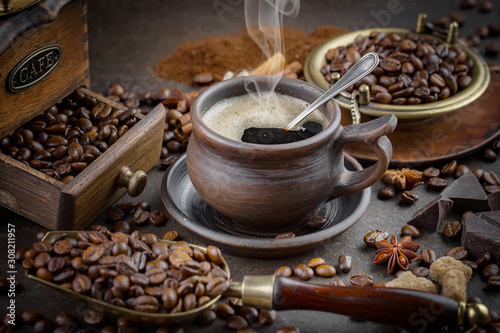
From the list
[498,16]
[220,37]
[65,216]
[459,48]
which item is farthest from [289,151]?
[498,16]

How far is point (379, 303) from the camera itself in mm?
1302

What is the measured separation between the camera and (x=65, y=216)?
1624mm

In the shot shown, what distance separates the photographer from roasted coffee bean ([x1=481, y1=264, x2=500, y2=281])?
5.18 feet

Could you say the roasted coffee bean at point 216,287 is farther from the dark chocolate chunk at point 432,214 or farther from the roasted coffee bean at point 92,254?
the dark chocolate chunk at point 432,214

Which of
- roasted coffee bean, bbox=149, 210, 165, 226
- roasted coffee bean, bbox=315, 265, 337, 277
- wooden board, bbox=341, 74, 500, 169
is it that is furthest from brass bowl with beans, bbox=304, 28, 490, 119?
roasted coffee bean, bbox=149, 210, 165, 226

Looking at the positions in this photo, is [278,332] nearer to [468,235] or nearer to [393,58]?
[468,235]

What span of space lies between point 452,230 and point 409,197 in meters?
0.21

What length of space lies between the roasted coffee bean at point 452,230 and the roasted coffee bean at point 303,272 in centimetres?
50

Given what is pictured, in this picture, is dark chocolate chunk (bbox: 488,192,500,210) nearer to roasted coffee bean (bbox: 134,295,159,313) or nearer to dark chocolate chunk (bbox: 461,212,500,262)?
dark chocolate chunk (bbox: 461,212,500,262)

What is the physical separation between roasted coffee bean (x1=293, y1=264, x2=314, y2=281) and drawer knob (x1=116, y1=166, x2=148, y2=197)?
587 millimetres

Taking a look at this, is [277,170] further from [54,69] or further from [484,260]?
[54,69]

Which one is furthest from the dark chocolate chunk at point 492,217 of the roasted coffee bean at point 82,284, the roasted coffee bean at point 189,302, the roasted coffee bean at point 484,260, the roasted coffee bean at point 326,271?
the roasted coffee bean at point 82,284

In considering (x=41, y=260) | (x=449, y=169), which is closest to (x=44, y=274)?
(x=41, y=260)

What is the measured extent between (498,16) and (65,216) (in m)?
2.83
